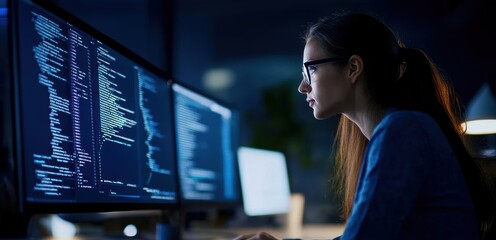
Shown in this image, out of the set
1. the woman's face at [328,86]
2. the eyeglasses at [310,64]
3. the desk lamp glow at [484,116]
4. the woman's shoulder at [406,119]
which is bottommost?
the woman's shoulder at [406,119]

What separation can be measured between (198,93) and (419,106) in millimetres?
1019

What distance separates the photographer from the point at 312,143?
6.14 m

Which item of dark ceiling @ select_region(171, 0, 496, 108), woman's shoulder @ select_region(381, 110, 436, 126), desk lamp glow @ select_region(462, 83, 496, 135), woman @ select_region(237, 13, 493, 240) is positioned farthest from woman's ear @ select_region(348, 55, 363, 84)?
dark ceiling @ select_region(171, 0, 496, 108)

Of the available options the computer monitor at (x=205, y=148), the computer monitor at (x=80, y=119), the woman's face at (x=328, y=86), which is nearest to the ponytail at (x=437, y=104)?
the woman's face at (x=328, y=86)

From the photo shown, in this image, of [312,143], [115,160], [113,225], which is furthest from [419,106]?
[312,143]

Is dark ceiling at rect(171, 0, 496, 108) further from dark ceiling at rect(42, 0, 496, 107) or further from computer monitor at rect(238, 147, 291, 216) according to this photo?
computer monitor at rect(238, 147, 291, 216)

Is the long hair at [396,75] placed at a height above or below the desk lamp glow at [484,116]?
below

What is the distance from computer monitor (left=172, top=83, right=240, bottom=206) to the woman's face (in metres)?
0.64

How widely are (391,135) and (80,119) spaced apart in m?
0.59

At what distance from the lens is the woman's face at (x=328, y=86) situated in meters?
1.35

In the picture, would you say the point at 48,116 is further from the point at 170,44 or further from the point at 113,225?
the point at 170,44

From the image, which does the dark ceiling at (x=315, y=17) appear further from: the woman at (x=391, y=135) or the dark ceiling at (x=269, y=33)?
the woman at (x=391, y=135)

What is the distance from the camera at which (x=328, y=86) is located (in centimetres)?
137

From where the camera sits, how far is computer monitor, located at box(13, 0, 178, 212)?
3.58 ft
